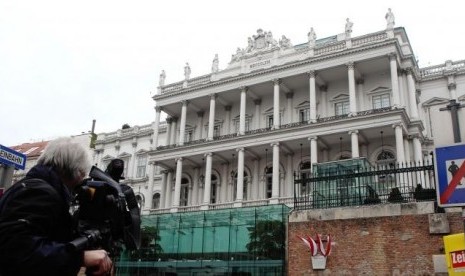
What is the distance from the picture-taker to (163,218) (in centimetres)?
2783

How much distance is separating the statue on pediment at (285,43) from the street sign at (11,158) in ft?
107

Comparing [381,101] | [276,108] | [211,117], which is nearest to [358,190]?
[381,101]

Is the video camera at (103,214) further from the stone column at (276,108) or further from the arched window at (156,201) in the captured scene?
the arched window at (156,201)

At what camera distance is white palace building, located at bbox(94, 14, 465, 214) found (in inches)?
1334

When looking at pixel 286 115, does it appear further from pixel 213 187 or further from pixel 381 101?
pixel 213 187

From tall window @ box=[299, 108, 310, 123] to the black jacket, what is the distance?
35.8m

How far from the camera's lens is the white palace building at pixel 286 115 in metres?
33.9

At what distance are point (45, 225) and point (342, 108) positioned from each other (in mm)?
35536

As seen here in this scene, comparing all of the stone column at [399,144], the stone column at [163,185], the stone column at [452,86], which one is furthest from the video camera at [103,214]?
the stone column at [163,185]

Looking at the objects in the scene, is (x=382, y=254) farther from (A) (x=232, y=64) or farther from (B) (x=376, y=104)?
(A) (x=232, y=64)

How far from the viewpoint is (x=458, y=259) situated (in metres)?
9.99

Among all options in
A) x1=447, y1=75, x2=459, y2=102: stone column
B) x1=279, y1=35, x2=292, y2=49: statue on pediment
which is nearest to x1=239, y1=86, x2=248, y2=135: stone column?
x1=279, y1=35, x2=292, y2=49: statue on pediment

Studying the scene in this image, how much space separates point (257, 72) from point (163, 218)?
15.9 m

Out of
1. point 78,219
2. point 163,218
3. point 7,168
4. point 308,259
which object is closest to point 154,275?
point 163,218
